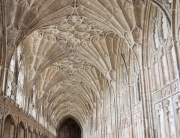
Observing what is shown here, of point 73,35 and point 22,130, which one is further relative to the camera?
point 73,35

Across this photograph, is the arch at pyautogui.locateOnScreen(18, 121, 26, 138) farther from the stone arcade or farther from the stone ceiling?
the stone ceiling

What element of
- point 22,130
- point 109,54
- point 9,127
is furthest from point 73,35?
point 9,127

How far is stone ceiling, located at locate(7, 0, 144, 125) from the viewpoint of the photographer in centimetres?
1744

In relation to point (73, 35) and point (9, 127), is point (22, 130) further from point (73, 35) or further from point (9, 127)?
point (73, 35)

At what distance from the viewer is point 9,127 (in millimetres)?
18969

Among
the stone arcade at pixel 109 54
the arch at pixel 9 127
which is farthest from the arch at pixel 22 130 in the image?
the arch at pixel 9 127

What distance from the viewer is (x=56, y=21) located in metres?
20.4

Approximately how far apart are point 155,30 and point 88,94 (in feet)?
76.7

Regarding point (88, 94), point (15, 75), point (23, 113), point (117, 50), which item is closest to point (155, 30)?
point (117, 50)

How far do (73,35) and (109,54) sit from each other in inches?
152

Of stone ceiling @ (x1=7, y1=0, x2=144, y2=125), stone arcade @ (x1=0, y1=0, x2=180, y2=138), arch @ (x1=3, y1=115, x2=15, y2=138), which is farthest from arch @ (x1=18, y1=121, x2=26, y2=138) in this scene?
stone ceiling @ (x1=7, y1=0, x2=144, y2=125)

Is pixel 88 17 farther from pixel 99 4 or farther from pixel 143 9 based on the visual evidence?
pixel 143 9

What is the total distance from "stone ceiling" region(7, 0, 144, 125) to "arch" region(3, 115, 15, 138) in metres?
5.82

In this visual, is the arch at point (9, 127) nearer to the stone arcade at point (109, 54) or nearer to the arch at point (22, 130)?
the stone arcade at point (109, 54)
